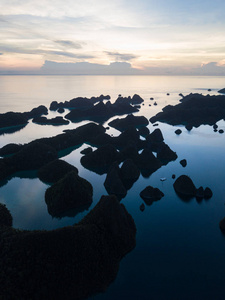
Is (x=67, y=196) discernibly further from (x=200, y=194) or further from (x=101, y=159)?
(x=200, y=194)

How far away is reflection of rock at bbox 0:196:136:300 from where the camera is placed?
18406 mm

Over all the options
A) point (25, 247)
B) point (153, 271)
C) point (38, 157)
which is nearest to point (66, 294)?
point (25, 247)

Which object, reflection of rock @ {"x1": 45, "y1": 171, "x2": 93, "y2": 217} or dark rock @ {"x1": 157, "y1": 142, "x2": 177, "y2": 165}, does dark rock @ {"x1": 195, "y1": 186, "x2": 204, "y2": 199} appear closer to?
reflection of rock @ {"x1": 45, "y1": 171, "x2": 93, "y2": 217}

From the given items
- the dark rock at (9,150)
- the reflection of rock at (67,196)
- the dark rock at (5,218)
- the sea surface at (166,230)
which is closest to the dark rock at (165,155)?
the sea surface at (166,230)

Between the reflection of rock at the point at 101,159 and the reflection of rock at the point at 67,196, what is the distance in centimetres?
1442

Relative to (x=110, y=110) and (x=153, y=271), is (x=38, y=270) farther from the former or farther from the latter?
(x=110, y=110)

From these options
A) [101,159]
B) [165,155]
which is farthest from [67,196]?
[165,155]

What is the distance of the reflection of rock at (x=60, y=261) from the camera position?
18406 mm

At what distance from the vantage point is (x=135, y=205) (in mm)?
33562

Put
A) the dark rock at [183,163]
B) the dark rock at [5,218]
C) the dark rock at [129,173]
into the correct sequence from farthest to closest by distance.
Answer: the dark rock at [183,163], the dark rock at [129,173], the dark rock at [5,218]

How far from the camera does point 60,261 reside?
65.1 feet

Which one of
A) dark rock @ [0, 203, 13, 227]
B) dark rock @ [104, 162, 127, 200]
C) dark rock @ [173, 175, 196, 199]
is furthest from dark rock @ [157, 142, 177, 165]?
dark rock @ [0, 203, 13, 227]

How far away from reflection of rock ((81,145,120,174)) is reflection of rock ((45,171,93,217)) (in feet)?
47.3

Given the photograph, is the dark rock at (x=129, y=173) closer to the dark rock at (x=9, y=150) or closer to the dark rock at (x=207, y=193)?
the dark rock at (x=207, y=193)
